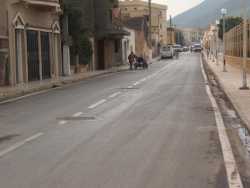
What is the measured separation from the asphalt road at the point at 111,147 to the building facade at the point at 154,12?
117 metres

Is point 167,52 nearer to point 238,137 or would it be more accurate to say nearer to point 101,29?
point 101,29

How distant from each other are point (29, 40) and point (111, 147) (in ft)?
85.3

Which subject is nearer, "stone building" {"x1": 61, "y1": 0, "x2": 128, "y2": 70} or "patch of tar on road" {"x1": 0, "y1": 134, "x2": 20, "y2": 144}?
"patch of tar on road" {"x1": 0, "y1": 134, "x2": 20, "y2": 144}

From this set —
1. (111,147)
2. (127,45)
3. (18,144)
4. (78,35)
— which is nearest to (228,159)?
(111,147)

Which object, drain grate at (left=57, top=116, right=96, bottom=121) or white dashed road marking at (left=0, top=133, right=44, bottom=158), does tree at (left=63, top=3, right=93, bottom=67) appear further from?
white dashed road marking at (left=0, top=133, right=44, bottom=158)

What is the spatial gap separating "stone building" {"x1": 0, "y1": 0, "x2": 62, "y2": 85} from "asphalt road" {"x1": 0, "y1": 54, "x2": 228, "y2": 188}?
1394 cm

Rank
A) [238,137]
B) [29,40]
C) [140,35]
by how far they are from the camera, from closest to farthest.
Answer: [238,137]
[29,40]
[140,35]

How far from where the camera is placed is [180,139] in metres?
11.9

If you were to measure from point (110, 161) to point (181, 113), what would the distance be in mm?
7211

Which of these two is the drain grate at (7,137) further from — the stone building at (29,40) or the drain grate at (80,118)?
the stone building at (29,40)

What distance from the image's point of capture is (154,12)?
15912 cm

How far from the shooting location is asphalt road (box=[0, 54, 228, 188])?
8391 mm

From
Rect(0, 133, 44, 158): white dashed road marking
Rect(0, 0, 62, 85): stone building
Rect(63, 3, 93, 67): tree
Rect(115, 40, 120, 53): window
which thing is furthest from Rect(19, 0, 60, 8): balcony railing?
Rect(115, 40, 120, 53): window

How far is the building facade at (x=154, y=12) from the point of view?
14266 cm
